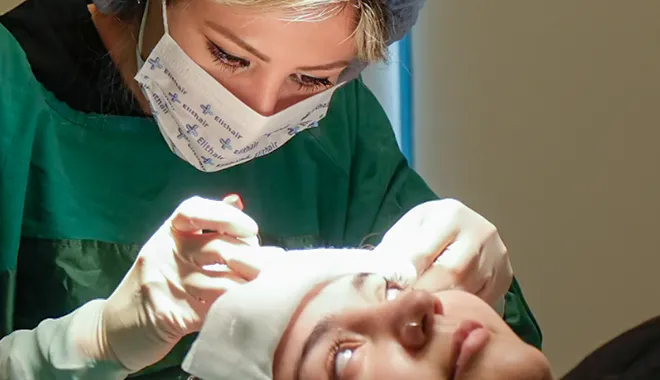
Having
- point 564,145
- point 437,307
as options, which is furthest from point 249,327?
point 564,145

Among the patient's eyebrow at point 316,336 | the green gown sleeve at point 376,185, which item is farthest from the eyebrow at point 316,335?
the green gown sleeve at point 376,185

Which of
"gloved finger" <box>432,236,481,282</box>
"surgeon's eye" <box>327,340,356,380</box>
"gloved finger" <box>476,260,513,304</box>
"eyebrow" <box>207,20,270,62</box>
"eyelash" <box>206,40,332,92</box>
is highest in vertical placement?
"eyebrow" <box>207,20,270,62</box>

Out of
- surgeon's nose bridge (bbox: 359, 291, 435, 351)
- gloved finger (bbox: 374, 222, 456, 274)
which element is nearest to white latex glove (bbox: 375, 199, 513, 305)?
gloved finger (bbox: 374, 222, 456, 274)

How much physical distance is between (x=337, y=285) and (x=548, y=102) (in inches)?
32.5

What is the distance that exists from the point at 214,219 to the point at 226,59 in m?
0.27

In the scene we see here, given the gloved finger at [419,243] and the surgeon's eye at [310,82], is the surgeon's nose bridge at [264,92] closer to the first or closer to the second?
the surgeon's eye at [310,82]

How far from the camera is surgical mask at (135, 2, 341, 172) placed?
1.01 meters

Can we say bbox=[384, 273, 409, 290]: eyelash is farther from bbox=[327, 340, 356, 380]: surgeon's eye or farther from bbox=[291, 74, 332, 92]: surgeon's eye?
bbox=[291, 74, 332, 92]: surgeon's eye

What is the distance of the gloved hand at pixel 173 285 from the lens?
80 centimetres

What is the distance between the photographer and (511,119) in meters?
1.49

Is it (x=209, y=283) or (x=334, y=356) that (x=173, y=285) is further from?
(x=334, y=356)

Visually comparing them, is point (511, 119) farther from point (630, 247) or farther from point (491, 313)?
point (491, 313)

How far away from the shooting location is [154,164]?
1095 millimetres

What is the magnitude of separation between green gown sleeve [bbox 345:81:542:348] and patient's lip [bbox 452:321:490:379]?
490mm
